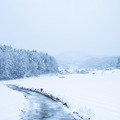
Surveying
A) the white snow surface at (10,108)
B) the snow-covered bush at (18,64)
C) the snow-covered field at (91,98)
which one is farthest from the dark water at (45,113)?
the snow-covered bush at (18,64)

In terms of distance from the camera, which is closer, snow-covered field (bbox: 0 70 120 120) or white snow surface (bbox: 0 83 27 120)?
white snow surface (bbox: 0 83 27 120)

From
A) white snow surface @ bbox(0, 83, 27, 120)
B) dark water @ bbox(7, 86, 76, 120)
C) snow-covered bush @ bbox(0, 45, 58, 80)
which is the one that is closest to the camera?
white snow surface @ bbox(0, 83, 27, 120)

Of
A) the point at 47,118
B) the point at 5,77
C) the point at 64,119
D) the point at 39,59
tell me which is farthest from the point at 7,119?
the point at 39,59

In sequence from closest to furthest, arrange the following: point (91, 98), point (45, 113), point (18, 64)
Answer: point (45, 113) < point (91, 98) < point (18, 64)

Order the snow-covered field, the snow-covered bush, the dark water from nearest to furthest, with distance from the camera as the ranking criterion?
the dark water < the snow-covered field < the snow-covered bush

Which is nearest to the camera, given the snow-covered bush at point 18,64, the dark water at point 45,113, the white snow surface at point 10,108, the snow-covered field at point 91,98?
the white snow surface at point 10,108

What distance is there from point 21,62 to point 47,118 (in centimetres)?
6282

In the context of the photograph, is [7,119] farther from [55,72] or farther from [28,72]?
[55,72]

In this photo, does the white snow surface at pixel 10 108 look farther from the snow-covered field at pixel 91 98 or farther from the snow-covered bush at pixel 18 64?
the snow-covered bush at pixel 18 64

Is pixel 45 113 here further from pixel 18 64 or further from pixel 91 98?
pixel 18 64

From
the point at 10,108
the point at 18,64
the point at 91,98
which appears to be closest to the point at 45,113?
the point at 10,108

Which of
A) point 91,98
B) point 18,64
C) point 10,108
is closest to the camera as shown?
point 10,108

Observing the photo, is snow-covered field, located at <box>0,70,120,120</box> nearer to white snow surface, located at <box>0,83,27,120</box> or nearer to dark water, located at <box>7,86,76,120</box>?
white snow surface, located at <box>0,83,27,120</box>

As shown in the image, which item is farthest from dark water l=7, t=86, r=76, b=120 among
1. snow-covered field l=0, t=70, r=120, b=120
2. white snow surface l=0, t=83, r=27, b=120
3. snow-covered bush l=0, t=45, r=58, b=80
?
snow-covered bush l=0, t=45, r=58, b=80
